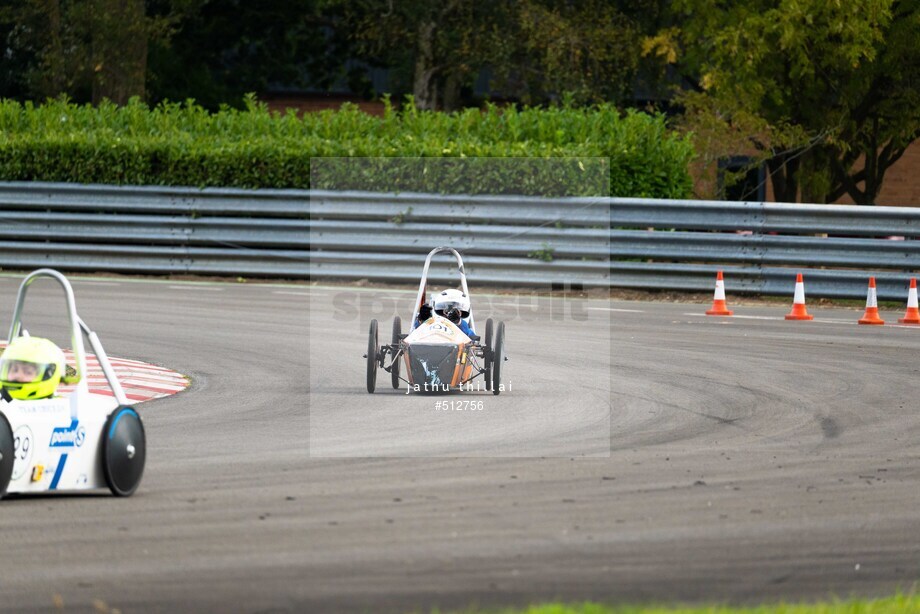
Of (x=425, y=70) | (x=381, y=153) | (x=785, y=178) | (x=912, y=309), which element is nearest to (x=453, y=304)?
(x=912, y=309)

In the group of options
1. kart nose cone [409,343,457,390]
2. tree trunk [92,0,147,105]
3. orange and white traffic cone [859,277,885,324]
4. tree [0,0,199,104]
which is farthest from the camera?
tree [0,0,199,104]

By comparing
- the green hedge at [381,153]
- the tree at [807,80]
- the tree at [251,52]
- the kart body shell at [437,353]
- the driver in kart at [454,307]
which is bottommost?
the kart body shell at [437,353]

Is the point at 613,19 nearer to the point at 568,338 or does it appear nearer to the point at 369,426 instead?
the point at 568,338

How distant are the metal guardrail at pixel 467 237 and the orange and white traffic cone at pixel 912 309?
1412 millimetres

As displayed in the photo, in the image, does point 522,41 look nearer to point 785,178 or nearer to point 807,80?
point 807,80

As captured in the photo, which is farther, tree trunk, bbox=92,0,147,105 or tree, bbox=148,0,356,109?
tree, bbox=148,0,356,109

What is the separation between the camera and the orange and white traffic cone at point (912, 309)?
18328 millimetres

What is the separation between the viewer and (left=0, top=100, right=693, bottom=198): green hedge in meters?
22.3

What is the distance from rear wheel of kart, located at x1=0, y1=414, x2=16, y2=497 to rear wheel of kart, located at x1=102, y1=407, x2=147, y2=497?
467mm

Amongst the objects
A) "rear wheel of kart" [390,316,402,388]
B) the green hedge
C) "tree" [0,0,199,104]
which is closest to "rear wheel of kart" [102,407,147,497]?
"rear wheel of kart" [390,316,402,388]

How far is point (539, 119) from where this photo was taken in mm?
24359

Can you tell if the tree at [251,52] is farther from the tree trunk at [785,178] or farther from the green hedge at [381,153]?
the green hedge at [381,153]

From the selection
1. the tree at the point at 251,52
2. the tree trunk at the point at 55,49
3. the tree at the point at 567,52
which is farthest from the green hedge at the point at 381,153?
the tree at the point at 251,52

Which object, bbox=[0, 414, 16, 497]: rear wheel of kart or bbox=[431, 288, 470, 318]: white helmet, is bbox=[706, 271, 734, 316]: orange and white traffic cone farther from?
bbox=[0, 414, 16, 497]: rear wheel of kart
